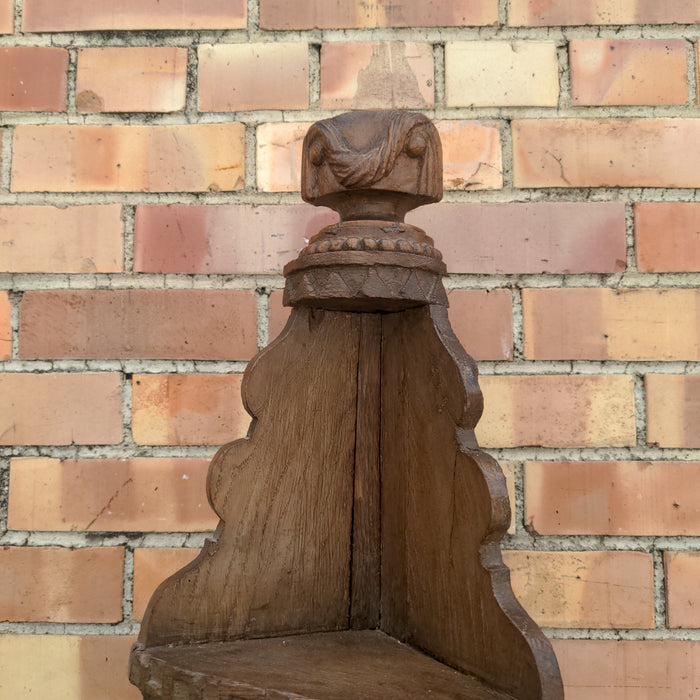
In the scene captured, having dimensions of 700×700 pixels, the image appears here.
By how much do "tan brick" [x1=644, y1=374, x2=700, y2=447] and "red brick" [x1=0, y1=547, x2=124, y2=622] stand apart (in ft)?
2.24

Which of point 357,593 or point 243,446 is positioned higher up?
point 243,446

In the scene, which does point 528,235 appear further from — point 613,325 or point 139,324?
point 139,324

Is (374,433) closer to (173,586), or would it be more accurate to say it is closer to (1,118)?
(173,586)

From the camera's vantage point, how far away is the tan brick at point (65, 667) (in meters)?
0.94

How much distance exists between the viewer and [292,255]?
0.97m

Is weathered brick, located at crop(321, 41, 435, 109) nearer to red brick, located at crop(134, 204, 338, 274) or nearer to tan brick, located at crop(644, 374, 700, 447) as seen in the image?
red brick, located at crop(134, 204, 338, 274)

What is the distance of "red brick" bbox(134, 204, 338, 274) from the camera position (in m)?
0.98

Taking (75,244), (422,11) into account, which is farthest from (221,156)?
(422,11)

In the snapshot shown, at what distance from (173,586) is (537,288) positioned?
566 mm

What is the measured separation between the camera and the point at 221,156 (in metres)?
1.00

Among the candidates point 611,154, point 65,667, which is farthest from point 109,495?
point 611,154

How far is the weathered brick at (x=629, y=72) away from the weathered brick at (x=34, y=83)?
2.20ft

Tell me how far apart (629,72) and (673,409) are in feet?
1.44

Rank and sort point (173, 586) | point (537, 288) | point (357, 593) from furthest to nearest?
point (537, 288)
point (357, 593)
point (173, 586)
